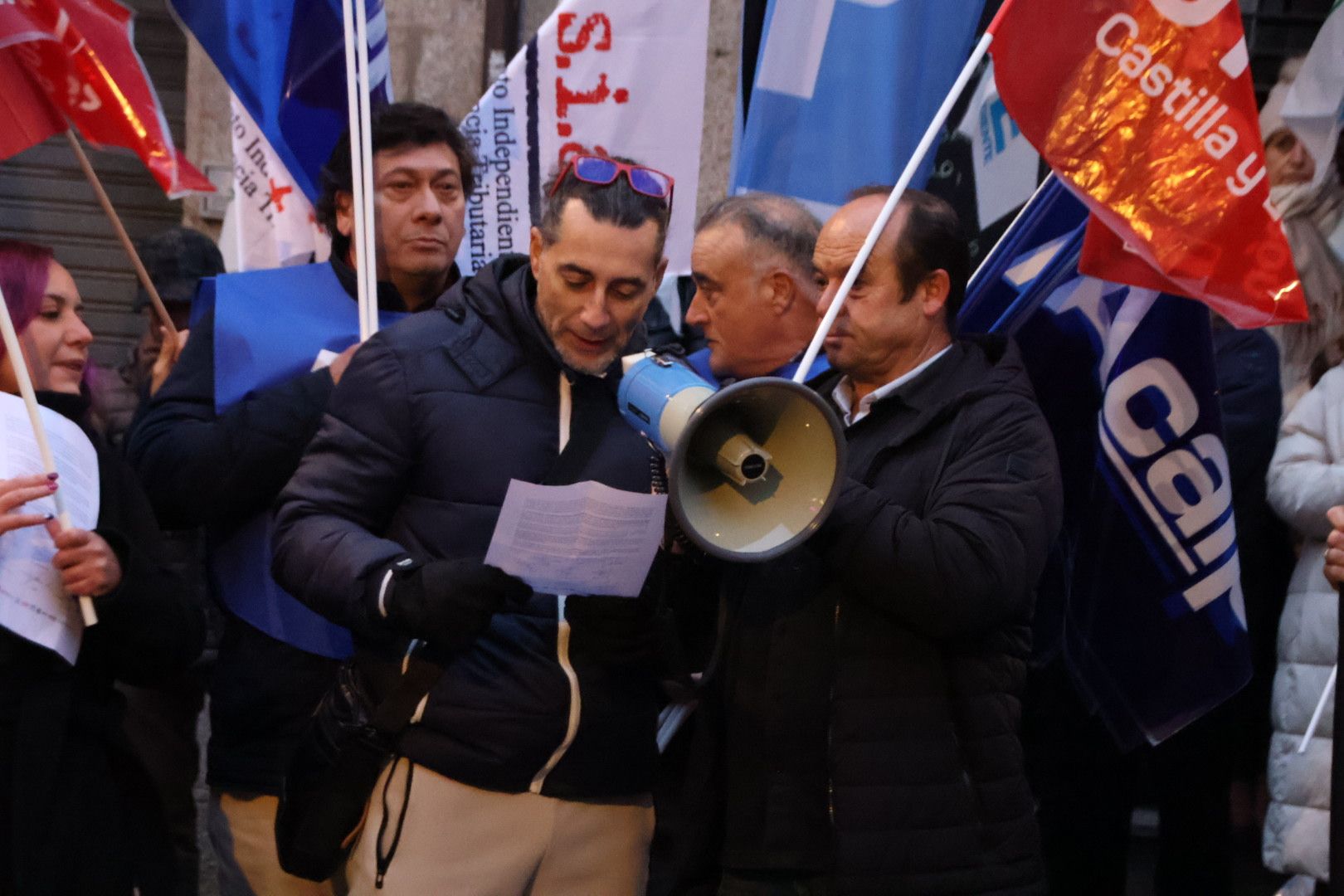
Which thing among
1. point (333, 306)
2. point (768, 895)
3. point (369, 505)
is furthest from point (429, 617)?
point (333, 306)

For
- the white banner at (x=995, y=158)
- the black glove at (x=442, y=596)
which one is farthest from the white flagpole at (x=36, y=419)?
the white banner at (x=995, y=158)

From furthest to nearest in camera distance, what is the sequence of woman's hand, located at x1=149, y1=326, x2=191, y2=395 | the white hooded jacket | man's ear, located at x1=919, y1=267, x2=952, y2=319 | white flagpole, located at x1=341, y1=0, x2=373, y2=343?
woman's hand, located at x1=149, y1=326, x2=191, y2=395, the white hooded jacket, white flagpole, located at x1=341, y1=0, x2=373, y2=343, man's ear, located at x1=919, y1=267, x2=952, y2=319

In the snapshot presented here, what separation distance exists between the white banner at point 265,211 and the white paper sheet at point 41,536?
4.65 ft

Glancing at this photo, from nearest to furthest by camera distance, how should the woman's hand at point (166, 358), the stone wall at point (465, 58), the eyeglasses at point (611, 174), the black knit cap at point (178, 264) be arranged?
the eyeglasses at point (611, 174), the woman's hand at point (166, 358), the black knit cap at point (178, 264), the stone wall at point (465, 58)

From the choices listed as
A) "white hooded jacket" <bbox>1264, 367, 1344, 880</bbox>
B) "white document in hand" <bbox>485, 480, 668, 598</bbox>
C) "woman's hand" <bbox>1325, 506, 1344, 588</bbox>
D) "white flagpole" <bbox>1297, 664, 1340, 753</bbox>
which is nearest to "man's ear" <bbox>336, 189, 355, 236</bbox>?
"white document in hand" <bbox>485, 480, 668, 598</bbox>

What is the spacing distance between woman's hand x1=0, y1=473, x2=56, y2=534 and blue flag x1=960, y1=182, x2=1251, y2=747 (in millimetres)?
2089

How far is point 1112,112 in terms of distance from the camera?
10.8 feet

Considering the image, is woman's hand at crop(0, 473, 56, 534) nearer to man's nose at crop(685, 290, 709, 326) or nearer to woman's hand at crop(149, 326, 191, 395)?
woman's hand at crop(149, 326, 191, 395)

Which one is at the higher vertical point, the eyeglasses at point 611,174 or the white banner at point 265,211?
the eyeglasses at point 611,174

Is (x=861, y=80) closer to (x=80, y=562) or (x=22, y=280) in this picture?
(x=22, y=280)

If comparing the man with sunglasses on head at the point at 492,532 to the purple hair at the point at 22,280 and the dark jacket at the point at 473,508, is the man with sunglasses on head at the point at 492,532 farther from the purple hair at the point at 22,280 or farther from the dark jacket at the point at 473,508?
the purple hair at the point at 22,280

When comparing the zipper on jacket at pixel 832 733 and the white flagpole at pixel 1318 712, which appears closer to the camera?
the zipper on jacket at pixel 832 733

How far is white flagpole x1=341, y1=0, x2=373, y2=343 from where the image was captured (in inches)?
144

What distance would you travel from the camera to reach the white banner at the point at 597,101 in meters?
4.80
